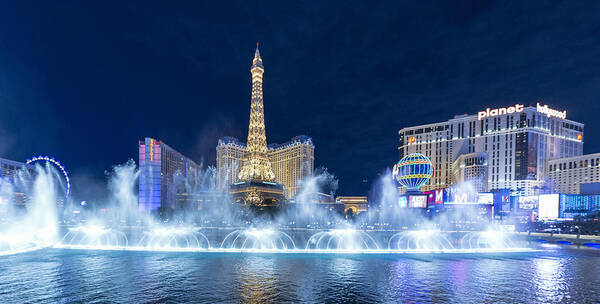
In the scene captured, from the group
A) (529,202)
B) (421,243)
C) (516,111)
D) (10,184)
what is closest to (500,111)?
(516,111)

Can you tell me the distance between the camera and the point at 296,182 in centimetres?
14800

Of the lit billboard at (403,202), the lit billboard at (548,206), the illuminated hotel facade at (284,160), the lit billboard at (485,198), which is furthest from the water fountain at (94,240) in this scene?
the illuminated hotel facade at (284,160)

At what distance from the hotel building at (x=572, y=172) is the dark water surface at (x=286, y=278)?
96683 mm

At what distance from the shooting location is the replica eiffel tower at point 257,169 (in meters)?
105

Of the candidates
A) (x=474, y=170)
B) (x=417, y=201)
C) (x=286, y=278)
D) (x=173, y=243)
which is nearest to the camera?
(x=286, y=278)

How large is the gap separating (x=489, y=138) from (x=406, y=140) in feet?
105

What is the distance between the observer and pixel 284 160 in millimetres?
159500

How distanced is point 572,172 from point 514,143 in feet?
57.0

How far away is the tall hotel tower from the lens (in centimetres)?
11100

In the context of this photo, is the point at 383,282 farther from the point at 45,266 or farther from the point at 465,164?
the point at 465,164

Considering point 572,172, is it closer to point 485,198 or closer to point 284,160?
point 485,198

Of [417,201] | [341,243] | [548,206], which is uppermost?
[341,243]

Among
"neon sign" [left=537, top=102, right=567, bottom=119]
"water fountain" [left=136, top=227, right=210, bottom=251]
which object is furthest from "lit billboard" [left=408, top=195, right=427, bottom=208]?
"neon sign" [left=537, top=102, right=567, bottom=119]

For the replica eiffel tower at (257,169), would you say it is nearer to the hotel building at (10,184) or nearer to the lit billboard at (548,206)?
the hotel building at (10,184)
